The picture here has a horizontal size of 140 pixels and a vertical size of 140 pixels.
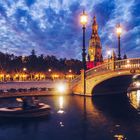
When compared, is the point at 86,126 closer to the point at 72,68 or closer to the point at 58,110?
the point at 58,110

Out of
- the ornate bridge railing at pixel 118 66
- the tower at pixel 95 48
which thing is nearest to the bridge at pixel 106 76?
the ornate bridge railing at pixel 118 66

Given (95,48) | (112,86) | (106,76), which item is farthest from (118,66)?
(95,48)

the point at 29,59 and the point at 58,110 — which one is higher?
the point at 29,59

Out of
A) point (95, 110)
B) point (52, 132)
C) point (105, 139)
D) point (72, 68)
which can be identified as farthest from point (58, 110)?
point (72, 68)

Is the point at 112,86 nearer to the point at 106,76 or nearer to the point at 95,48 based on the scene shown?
the point at 106,76

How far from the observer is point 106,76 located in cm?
4047

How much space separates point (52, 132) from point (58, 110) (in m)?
9.51

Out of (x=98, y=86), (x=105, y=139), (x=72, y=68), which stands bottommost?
(x=105, y=139)

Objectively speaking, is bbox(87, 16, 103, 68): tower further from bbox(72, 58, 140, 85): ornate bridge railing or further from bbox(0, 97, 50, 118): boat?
bbox(0, 97, 50, 118): boat

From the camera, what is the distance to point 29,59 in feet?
355

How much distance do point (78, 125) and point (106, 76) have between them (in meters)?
17.3

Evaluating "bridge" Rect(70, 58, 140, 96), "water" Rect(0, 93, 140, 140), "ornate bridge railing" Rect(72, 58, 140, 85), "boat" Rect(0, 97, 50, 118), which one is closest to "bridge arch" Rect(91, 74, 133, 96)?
"bridge" Rect(70, 58, 140, 96)

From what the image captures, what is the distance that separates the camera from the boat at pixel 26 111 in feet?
84.8

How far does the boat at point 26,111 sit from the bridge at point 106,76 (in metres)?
14.4
